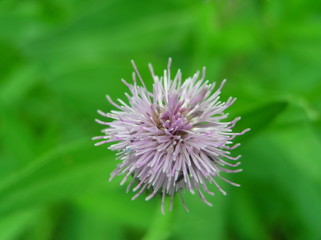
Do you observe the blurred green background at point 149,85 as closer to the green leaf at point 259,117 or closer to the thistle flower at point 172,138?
the green leaf at point 259,117

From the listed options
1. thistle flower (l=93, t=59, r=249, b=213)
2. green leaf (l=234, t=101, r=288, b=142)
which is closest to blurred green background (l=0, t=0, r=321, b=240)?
green leaf (l=234, t=101, r=288, b=142)

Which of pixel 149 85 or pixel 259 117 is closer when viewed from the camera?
pixel 259 117

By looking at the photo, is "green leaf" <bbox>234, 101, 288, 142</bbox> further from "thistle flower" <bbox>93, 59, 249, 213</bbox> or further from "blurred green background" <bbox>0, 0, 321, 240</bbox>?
"thistle flower" <bbox>93, 59, 249, 213</bbox>

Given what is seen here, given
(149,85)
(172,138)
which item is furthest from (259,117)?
(149,85)

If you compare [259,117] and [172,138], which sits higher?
[259,117]

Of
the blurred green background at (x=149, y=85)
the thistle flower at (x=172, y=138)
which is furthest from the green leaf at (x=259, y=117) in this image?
the thistle flower at (x=172, y=138)

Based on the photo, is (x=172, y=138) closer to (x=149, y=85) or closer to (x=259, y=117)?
(x=259, y=117)
